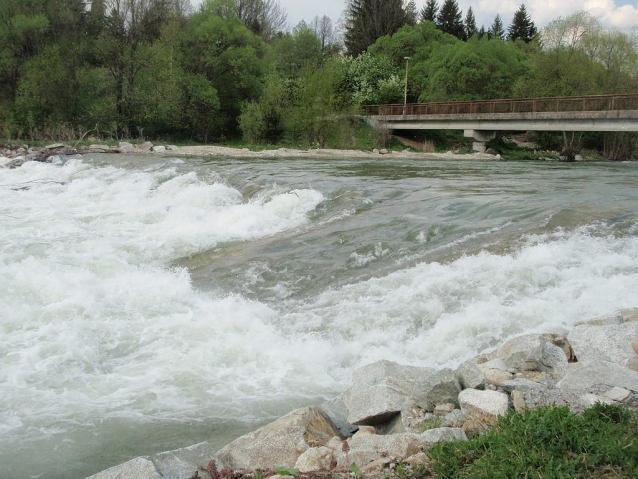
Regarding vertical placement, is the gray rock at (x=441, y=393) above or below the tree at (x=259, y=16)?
below

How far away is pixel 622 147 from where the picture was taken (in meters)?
38.8

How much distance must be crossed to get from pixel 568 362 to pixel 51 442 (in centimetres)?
446

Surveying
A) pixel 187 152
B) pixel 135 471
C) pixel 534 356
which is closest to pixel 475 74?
pixel 187 152

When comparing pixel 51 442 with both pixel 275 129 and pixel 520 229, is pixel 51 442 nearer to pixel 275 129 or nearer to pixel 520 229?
pixel 520 229

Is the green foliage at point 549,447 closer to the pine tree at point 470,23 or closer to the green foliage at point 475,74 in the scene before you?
the green foliage at point 475,74

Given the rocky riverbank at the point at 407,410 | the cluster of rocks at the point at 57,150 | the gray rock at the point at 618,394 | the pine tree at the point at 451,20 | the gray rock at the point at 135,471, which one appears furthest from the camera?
the pine tree at the point at 451,20

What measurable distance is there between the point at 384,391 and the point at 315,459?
0.99 m

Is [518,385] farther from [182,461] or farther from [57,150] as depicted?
[57,150]

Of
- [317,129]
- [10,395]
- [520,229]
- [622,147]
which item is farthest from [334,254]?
[622,147]

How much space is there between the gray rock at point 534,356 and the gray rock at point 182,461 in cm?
276

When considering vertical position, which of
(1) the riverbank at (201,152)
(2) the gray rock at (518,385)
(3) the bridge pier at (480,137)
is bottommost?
(2) the gray rock at (518,385)

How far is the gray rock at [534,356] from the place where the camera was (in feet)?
16.7

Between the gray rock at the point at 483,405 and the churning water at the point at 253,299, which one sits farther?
the churning water at the point at 253,299

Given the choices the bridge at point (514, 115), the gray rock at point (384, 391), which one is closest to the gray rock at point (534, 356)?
the gray rock at point (384, 391)
